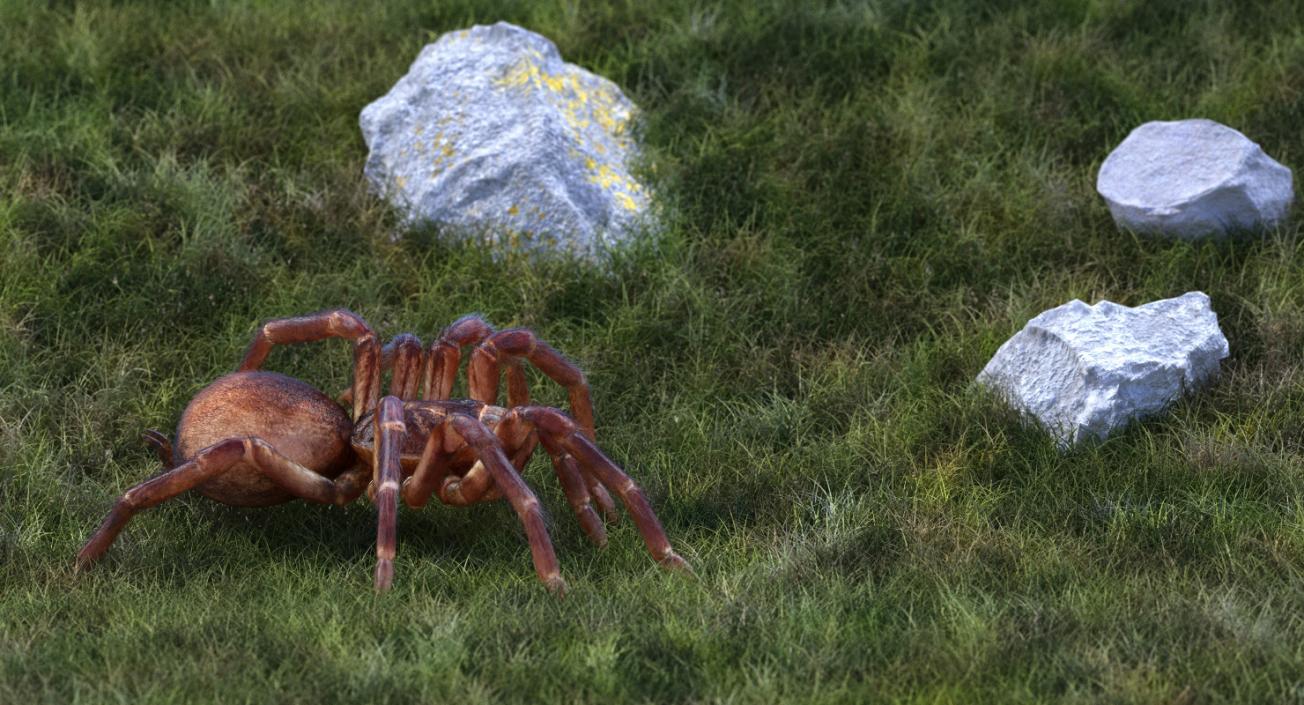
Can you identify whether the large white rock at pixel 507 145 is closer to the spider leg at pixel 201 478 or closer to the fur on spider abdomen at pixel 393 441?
the fur on spider abdomen at pixel 393 441

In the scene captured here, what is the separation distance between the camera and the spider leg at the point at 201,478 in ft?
20.9

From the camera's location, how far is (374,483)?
6.64 meters

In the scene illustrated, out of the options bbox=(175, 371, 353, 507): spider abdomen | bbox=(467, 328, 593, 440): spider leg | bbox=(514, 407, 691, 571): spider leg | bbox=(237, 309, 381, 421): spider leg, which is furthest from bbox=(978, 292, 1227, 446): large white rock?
bbox=(175, 371, 353, 507): spider abdomen

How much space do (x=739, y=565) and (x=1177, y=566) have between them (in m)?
1.52

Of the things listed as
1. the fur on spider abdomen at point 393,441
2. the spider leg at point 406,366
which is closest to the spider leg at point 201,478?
the fur on spider abdomen at point 393,441

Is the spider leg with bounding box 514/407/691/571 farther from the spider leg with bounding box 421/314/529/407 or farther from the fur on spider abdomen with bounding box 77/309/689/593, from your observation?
the spider leg with bounding box 421/314/529/407

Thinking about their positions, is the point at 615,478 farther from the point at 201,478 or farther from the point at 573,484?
the point at 201,478

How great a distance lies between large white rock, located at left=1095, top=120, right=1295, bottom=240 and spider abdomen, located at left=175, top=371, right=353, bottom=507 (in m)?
3.95

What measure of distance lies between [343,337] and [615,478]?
57.1 inches

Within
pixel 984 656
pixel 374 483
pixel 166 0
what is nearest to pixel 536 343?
pixel 374 483

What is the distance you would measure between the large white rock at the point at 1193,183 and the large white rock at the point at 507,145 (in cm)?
229

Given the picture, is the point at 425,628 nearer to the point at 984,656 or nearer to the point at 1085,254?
the point at 984,656

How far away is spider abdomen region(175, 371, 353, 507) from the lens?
6637 mm

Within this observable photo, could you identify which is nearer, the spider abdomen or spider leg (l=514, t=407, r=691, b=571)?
spider leg (l=514, t=407, r=691, b=571)
